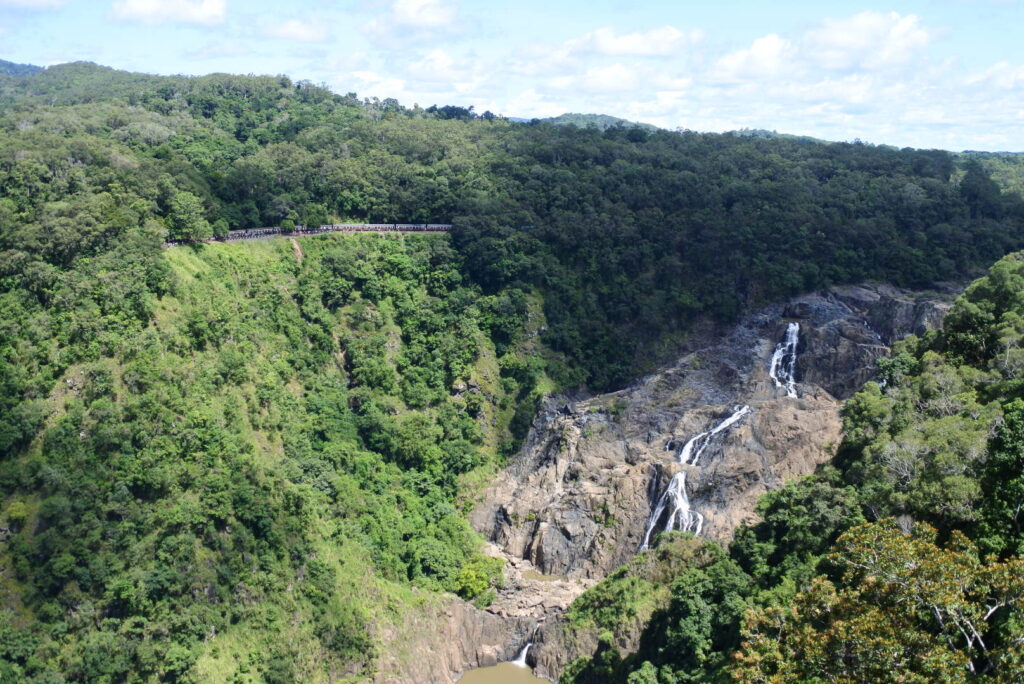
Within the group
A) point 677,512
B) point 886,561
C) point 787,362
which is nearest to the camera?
point 886,561

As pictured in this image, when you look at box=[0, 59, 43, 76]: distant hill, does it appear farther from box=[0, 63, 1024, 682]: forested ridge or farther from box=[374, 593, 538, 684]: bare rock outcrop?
box=[374, 593, 538, 684]: bare rock outcrop

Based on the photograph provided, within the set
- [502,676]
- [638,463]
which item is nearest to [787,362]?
[638,463]

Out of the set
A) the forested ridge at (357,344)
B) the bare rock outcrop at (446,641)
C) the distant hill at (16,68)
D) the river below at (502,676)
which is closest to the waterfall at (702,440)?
the forested ridge at (357,344)

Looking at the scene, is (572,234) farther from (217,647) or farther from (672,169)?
(217,647)

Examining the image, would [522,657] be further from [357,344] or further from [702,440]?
[357,344]

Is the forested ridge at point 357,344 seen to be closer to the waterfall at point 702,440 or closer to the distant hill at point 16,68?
the waterfall at point 702,440
